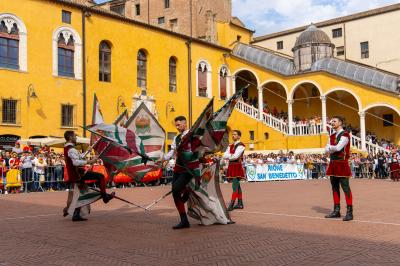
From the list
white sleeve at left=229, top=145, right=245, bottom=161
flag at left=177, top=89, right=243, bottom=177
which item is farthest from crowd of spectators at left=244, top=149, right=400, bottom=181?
flag at left=177, top=89, right=243, bottom=177

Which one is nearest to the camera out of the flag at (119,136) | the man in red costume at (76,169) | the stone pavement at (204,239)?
the stone pavement at (204,239)

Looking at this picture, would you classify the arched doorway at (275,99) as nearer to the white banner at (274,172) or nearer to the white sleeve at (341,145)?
the white banner at (274,172)

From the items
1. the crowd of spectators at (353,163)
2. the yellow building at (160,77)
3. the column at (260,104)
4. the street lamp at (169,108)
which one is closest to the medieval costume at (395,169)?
the crowd of spectators at (353,163)

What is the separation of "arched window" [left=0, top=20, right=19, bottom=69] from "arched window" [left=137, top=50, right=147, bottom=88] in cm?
939

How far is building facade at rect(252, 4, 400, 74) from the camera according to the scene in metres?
45.5

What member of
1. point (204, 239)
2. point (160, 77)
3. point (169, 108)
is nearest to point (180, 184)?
point (204, 239)

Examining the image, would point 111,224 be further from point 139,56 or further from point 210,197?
point 139,56

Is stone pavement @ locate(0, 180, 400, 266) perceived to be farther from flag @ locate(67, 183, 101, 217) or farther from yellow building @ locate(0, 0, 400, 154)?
yellow building @ locate(0, 0, 400, 154)

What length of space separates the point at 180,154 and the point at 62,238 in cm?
270

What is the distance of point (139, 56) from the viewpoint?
3572 centimetres

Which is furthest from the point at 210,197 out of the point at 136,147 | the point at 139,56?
the point at 139,56

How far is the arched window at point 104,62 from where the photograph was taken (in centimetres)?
3300

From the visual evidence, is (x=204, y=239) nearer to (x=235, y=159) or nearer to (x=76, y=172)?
(x=76, y=172)

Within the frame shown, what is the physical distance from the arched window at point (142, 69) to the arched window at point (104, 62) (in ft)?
8.74
